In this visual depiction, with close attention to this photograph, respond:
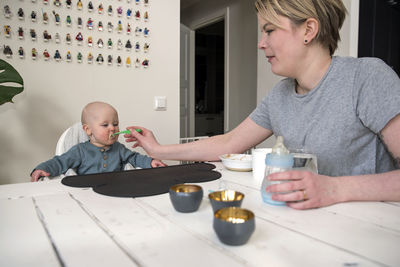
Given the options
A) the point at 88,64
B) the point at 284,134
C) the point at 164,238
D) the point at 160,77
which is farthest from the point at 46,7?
the point at 164,238

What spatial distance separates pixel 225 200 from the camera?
0.65 metres

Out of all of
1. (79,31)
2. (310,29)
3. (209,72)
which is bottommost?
(310,29)

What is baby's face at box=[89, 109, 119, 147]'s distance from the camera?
160 centimetres

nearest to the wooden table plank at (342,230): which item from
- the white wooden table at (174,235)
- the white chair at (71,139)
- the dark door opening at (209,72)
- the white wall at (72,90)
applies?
the white wooden table at (174,235)

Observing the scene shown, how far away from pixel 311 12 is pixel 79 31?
5.20 feet

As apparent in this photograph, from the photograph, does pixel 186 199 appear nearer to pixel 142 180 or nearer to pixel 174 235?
pixel 174 235

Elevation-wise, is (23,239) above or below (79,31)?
below

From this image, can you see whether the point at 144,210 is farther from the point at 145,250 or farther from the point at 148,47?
the point at 148,47

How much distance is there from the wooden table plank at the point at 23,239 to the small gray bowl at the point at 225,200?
308 millimetres

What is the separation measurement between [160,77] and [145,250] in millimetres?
1968

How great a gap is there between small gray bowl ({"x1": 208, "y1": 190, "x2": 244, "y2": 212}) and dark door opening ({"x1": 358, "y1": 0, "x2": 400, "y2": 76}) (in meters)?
2.36

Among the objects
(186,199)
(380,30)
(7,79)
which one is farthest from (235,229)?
(380,30)

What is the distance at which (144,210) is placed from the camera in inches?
27.9

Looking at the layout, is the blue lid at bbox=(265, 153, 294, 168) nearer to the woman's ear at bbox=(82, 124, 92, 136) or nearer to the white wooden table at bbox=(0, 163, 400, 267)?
the white wooden table at bbox=(0, 163, 400, 267)
